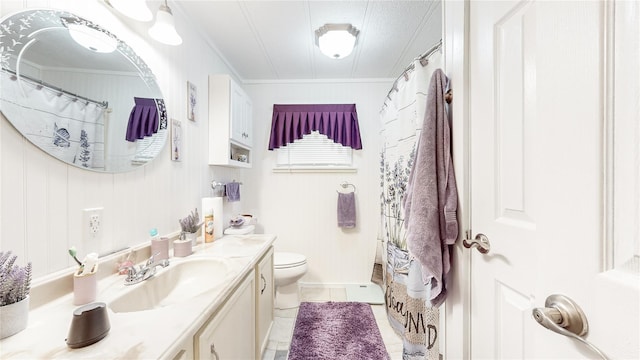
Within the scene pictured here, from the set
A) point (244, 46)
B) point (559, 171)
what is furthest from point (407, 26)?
point (559, 171)

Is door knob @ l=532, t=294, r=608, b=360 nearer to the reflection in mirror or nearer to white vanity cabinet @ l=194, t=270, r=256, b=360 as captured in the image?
white vanity cabinet @ l=194, t=270, r=256, b=360

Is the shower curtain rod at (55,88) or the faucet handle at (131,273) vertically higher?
the shower curtain rod at (55,88)

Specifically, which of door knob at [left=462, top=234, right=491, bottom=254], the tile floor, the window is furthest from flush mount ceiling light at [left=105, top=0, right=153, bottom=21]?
the tile floor

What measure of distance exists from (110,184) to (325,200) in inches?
73.4

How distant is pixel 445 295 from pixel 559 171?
2.63ft

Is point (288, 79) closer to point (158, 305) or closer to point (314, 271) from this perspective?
point (314, 271)

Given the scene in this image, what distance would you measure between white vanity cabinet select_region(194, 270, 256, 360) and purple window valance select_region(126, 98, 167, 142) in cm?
90

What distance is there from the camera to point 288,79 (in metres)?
2.62

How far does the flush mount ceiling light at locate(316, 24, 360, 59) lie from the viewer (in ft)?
5.45

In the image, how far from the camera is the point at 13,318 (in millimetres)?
612

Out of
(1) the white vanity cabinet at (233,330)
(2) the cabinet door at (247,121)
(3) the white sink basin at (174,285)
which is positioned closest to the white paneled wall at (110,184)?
(3) the white sink basin at (174,285)

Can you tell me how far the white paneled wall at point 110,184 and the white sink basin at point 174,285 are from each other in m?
0.26

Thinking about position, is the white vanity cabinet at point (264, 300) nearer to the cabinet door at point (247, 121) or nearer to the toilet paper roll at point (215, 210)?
the toilet paper roll at point (215, 210)

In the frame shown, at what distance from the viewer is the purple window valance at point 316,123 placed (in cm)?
257
